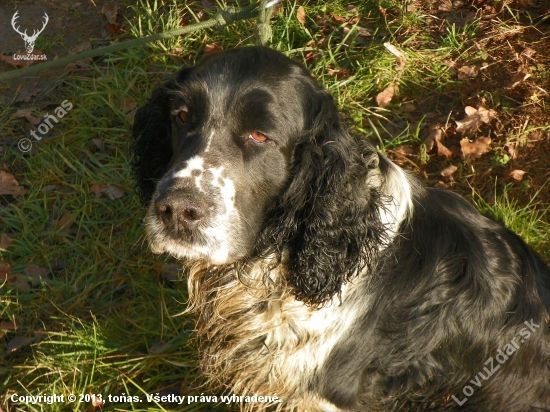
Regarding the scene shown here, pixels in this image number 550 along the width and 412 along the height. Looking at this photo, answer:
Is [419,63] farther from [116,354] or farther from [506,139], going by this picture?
[116,354]

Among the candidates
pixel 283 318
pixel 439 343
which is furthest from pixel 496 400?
pixel 283 318

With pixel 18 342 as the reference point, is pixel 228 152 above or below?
above

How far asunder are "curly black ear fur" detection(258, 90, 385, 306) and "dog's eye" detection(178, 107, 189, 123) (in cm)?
63

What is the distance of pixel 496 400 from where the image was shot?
11.9 ft

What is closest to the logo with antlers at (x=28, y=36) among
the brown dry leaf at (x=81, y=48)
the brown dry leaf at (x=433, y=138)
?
the brown dry leaf at (x=81, y=48)

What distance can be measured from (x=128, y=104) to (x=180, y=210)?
330 centimetres

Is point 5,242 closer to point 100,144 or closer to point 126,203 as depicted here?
point 126,203

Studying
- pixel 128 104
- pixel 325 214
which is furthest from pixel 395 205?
pixel 128 104

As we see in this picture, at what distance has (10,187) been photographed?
5676 millimetres

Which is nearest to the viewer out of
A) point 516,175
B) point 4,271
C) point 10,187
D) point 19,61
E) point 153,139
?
point 153,139

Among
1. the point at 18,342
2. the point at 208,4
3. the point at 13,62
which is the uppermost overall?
the point at 208,4

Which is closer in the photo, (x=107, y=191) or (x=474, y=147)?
(x=474, y=147)

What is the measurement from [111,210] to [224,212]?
259cm

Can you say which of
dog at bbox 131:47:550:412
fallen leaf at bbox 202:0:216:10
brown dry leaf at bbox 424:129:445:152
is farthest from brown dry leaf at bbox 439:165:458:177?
fallen leaf at bbox 202:0:216:10
